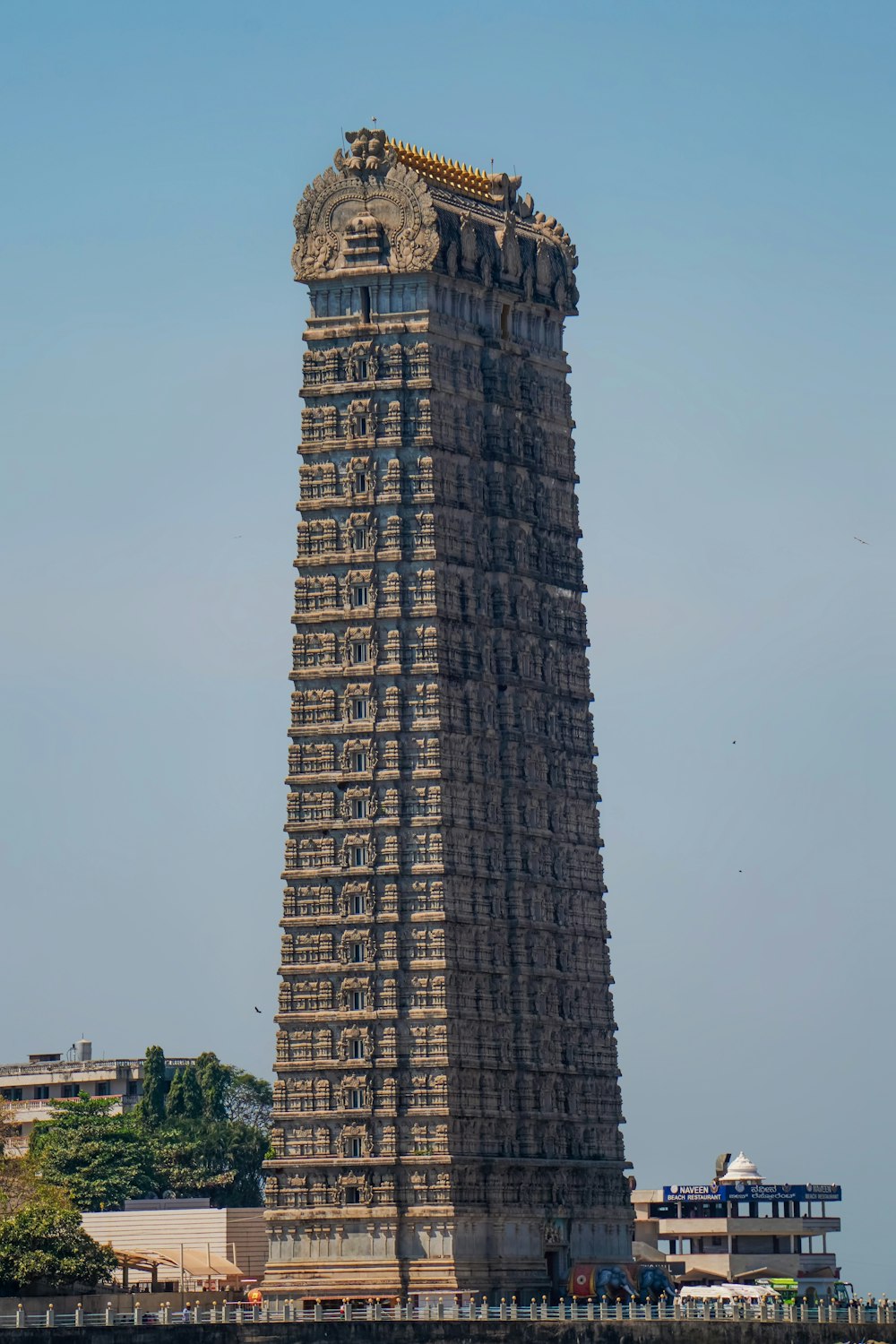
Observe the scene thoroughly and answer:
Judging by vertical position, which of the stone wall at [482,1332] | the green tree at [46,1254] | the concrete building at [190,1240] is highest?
the concrete building at [190,1240]

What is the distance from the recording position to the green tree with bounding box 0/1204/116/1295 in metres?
143

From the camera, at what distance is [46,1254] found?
14425 cm

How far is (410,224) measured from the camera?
150875mm

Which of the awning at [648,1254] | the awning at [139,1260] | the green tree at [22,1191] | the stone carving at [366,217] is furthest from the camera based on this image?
the awning at [648,1254]

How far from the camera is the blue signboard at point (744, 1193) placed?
190 meters

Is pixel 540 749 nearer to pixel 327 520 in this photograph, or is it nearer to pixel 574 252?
pixel 327 520

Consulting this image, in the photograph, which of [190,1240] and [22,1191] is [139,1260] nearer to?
[22,1191]

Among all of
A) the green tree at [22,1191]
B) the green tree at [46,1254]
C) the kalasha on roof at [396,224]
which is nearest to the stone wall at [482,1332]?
the green tree at [46,1254]

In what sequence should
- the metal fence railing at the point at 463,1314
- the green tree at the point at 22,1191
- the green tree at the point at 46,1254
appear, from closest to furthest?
1. the metal fence railing at the point at 463,1314
2. the green tree at the point at 46,1254
3. the green tree at the point at 22,1191

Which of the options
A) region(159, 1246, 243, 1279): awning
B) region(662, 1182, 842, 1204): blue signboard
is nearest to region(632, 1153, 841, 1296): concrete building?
region(662, 1182, 842, 1204): blue signboard

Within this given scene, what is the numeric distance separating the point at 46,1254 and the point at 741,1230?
188 feet

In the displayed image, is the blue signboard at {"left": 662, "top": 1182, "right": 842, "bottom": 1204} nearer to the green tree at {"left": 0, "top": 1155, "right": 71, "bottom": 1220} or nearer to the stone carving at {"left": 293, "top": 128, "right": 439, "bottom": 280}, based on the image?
the green tree at {"left": 0, "top": 1155, "right": 71, "bottom": 1220}

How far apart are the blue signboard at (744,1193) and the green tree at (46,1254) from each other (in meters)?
52.8

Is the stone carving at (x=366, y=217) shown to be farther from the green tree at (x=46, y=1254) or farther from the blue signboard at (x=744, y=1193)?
the blue signboard at (x=744, y=1193)
